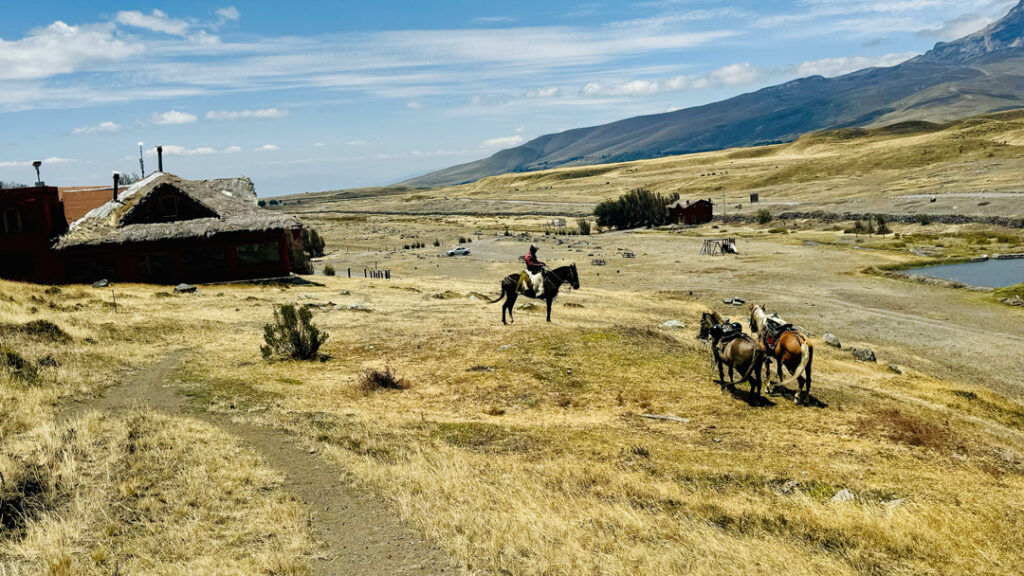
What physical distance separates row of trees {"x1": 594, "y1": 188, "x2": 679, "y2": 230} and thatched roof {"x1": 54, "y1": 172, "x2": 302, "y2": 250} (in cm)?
6793

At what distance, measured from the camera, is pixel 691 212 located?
100312mm

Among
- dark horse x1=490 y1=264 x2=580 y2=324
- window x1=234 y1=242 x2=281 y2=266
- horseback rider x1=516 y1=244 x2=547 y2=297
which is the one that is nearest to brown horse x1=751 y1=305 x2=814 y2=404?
dark horse x1=490 y1=264 x2=580 y2=324

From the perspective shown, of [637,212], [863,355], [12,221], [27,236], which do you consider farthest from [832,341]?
[637,212]

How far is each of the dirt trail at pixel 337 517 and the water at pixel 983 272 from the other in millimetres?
49167

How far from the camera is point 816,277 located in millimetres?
48156

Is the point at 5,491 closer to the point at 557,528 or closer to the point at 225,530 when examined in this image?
the point at 225,530

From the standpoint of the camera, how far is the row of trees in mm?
100625

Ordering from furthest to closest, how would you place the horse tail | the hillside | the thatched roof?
the hillside < the thatched roof < the horse tail

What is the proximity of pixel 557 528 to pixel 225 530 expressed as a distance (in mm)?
4637

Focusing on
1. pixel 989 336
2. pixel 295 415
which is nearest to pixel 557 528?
pixel 295 415

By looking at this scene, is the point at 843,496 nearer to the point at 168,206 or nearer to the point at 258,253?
the point at 258,253

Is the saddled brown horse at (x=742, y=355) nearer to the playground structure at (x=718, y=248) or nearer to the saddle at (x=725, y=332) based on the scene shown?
the saddle at (x=725, y=332)

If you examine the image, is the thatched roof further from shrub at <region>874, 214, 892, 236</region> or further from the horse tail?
shrub at <region>874, 214, 892, 236</region>

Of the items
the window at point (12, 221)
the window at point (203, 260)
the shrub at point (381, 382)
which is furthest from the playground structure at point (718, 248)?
the window at point (12, 221)
